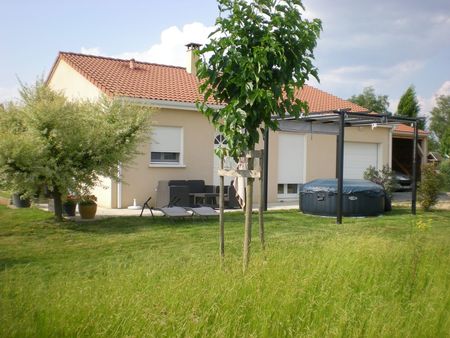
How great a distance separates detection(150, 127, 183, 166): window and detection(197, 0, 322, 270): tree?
10.9 metres

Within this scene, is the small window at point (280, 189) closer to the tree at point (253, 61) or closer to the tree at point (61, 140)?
the tree at point (61, 140)

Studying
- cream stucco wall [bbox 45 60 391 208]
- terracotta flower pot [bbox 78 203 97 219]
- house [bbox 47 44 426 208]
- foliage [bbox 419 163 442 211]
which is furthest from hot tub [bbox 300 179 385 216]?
terracotta flower pot [bbox 78 203 97 219]

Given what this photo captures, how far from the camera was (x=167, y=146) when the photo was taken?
17.5 metres

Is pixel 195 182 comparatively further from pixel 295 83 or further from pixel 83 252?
pixel 295 83

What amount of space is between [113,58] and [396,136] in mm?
14441

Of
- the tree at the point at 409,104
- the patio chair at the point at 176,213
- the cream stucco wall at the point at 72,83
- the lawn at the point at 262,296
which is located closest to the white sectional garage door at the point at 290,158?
the cream stucco wall at the point at 72,83

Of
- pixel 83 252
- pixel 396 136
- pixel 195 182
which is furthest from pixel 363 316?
pixel 396 136

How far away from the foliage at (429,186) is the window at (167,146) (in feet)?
26.2

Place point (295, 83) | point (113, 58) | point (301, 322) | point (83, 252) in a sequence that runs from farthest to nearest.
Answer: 1. point (113, 58)
2. point (83, 252)
3. point (295, 83)
4. point (301, 322)

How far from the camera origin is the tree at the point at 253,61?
20.1 feet

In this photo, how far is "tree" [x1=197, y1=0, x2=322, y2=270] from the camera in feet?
20.1

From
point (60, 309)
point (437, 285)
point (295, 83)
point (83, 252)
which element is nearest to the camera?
point (60, 309)

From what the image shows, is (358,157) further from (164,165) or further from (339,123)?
(164,165)

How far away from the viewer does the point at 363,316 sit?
14.3ft
